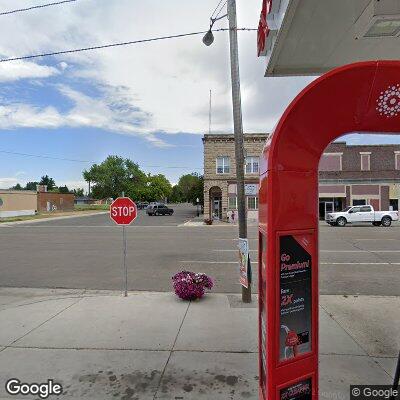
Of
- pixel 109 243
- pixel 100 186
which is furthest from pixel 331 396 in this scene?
pixel 100 186

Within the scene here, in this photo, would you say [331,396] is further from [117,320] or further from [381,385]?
[117,320]

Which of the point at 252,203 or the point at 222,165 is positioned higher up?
the point at 222,165

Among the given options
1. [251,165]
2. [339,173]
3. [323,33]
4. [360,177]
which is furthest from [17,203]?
[323,33]

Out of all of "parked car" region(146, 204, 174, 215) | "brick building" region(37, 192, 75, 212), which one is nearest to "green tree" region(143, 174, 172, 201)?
"brick building" region(37, 192, 75, 212)

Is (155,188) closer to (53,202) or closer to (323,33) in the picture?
(53,202)

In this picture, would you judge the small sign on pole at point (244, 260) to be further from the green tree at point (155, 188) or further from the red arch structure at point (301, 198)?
the green tree at point (155, 188)

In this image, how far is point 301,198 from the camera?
2.63 metres

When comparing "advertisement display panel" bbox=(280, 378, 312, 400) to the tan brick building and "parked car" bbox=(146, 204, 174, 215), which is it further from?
"parked car" bbox=(146, 204, 174, 215)

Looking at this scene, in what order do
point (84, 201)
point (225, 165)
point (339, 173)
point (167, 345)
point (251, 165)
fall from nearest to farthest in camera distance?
point (167, 345), point (251, 165), point (225, 165), point (339, 173), point (84, 201)

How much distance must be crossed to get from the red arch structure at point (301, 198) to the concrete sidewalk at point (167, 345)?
947mm

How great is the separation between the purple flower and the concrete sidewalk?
0.60ft

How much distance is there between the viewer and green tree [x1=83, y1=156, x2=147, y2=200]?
91875 mm

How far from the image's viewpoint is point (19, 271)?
9.91m

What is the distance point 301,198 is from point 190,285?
4203 millimetres
